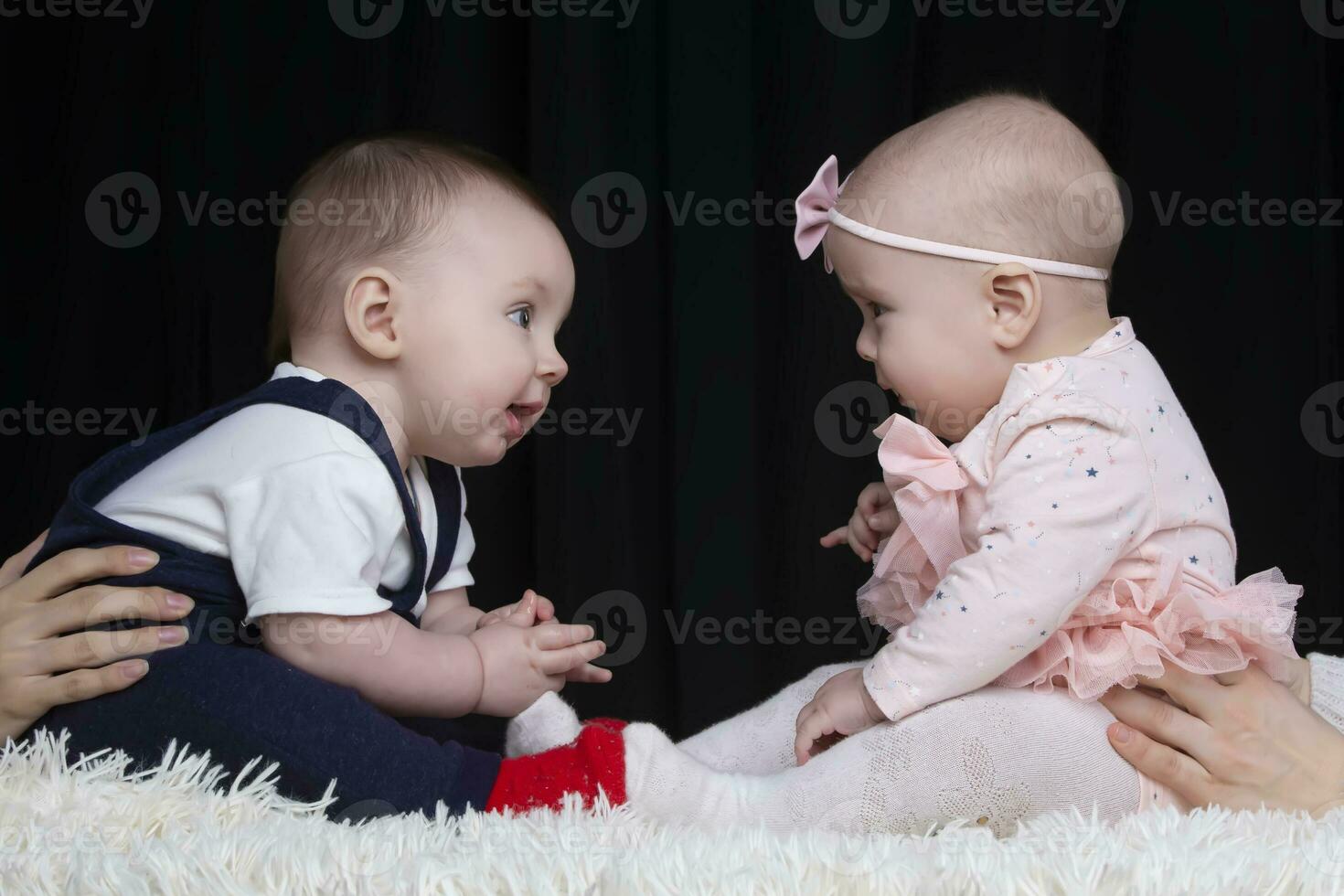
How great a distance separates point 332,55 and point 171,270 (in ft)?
1.34

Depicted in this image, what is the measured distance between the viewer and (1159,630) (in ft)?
3.64

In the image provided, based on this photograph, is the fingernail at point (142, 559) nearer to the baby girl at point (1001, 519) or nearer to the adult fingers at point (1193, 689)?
the baby girl at point (1001, 519)

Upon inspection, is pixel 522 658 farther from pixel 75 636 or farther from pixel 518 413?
pixel 75 636

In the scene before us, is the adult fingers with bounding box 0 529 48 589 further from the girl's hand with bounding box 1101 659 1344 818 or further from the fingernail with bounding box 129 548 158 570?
the girl's hand with bounding box 1101 659 1344 818

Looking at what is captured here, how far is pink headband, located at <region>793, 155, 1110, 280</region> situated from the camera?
4.03ft

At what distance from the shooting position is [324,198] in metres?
1.32

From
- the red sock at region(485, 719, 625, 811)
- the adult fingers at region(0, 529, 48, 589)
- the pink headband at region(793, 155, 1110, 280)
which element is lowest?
the red sock at region(485, 719, 625, 811)

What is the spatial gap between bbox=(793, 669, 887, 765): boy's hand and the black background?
0.66 metres

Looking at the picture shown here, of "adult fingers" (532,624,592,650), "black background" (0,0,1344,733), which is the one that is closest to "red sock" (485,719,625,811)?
"adult fingers" (532,624,592,650)

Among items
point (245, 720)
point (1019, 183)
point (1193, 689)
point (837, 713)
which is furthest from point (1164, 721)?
point (245, 720)

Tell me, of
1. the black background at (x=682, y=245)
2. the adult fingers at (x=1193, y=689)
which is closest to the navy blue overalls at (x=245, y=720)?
the adult fingers at (x=1193, y=689)

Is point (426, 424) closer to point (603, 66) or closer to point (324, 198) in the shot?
point (324, 198)

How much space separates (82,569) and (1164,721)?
0.98m

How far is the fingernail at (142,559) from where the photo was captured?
1.11 metres
